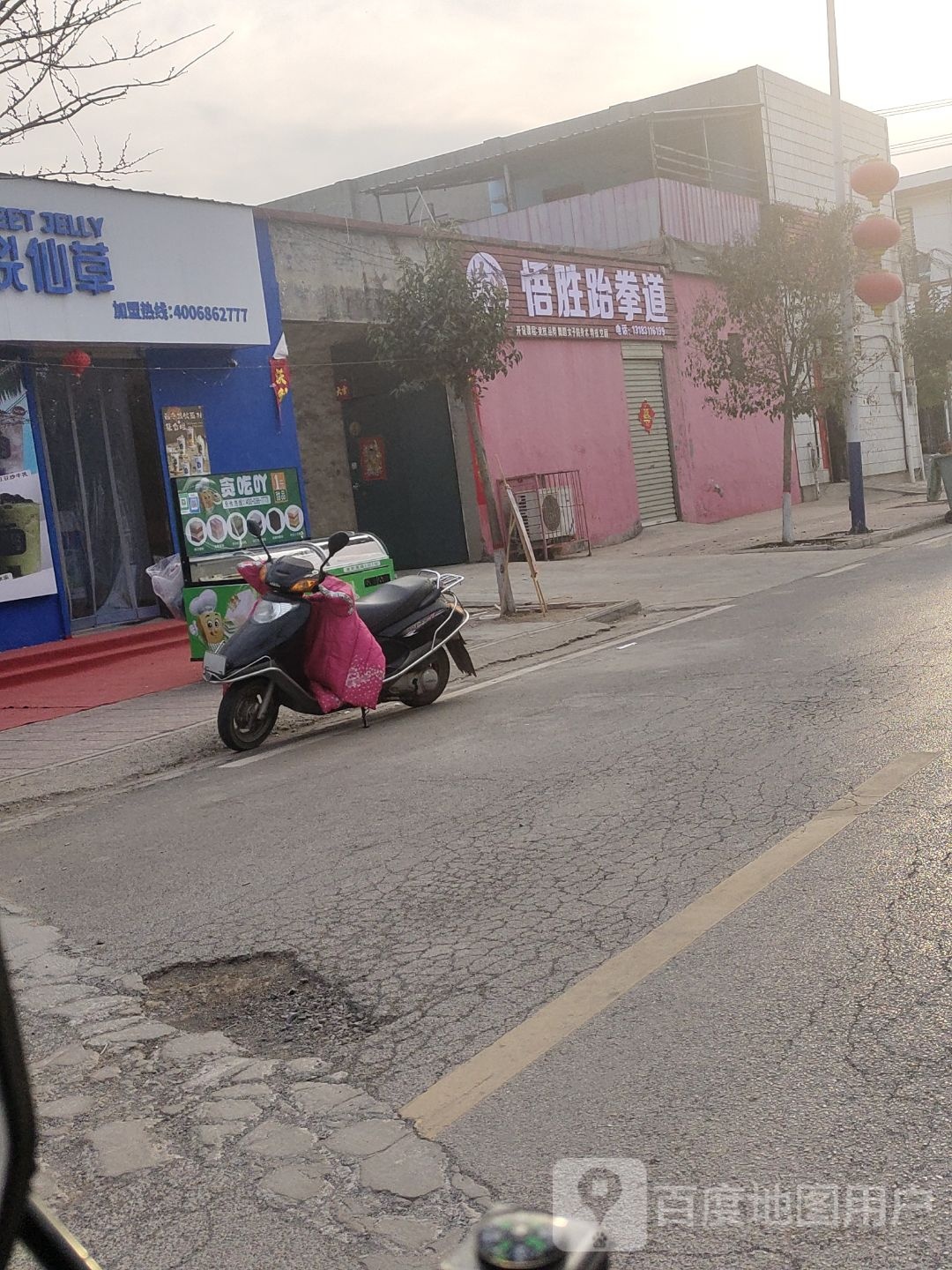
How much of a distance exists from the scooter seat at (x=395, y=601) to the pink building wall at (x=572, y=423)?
37.1ft

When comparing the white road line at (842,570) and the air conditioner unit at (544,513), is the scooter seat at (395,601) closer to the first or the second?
the white road line at (842,570)

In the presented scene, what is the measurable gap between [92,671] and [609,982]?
10.8 m

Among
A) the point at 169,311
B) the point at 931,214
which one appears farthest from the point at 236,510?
the point at 931,214

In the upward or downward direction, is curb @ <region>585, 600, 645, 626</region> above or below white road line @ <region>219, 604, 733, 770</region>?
above

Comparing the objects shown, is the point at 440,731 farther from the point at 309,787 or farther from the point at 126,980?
the point at 126,980

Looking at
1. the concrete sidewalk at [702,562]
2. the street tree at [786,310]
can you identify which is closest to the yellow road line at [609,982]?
the concrete sidewalk at [702,562]

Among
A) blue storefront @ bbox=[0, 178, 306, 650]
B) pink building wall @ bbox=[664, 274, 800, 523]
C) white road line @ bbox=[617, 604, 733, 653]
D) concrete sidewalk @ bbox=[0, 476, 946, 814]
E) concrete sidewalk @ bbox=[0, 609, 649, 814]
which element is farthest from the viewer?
pink building wall @ bbox=[664, 274, 800, 523]

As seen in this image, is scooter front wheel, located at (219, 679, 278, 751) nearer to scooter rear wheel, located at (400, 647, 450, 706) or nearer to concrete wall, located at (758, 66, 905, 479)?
scooter rear wheel, located at (400, 647, 450, 706)

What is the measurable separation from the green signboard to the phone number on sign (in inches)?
117

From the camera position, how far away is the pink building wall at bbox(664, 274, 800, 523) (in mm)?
26406

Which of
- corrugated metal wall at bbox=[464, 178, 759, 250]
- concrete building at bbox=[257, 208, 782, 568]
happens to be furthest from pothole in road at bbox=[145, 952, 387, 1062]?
corrugated metal wall at bbox=[464, 178, 759, 250]

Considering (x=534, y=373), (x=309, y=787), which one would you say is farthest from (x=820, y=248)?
(x=309, y=787)

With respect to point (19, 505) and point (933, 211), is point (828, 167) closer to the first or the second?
point (933, 211)

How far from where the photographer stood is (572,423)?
76.1ft
